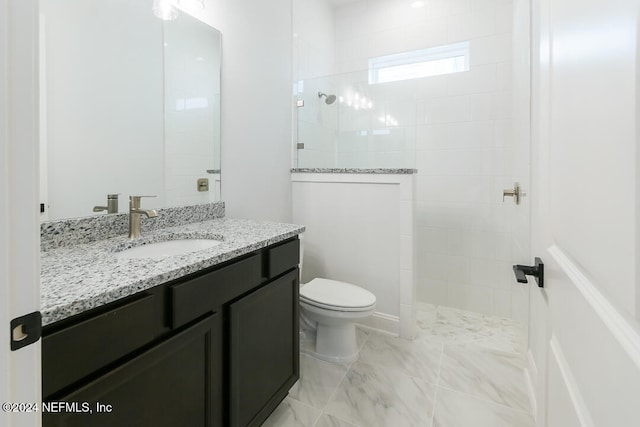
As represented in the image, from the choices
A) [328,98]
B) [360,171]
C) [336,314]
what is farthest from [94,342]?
[328,98]

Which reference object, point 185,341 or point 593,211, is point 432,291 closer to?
point 185,341

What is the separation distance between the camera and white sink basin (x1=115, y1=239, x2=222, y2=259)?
4.26 ft

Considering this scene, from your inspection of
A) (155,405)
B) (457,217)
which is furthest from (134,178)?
(457,217)

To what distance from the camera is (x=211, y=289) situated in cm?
108

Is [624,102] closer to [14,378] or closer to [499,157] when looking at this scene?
[14,378]

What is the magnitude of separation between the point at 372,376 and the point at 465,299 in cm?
135

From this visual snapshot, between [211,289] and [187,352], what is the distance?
8.0 inches

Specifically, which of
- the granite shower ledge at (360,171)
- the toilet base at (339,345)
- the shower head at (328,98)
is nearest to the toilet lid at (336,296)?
the toilet base at (339,345)

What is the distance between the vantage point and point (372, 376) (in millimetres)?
1829

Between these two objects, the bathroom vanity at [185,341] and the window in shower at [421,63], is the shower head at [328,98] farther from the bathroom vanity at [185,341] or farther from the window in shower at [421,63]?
the bathroom vanity at [185,341]

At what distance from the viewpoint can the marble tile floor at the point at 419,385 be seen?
1508 mm

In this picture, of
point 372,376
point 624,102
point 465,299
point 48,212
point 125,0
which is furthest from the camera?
point 465,299

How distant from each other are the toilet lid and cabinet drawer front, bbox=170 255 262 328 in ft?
2.31

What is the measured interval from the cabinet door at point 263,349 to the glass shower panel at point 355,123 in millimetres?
1292
